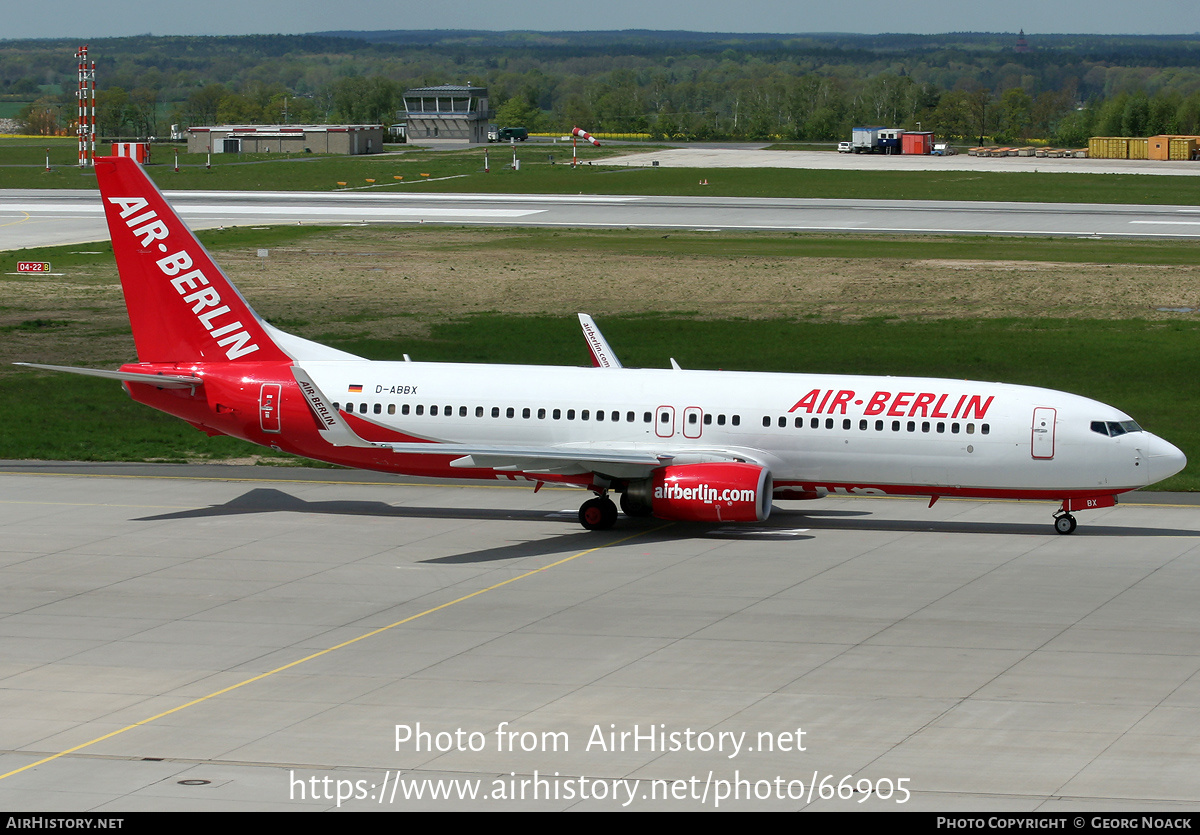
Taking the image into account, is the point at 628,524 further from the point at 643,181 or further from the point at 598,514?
the point at 643,181

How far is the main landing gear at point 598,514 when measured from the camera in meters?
39.6

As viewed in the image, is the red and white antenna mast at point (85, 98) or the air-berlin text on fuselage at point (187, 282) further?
the red and white antenna mast at point (85, 98)

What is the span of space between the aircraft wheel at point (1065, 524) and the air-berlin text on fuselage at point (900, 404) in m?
3.66

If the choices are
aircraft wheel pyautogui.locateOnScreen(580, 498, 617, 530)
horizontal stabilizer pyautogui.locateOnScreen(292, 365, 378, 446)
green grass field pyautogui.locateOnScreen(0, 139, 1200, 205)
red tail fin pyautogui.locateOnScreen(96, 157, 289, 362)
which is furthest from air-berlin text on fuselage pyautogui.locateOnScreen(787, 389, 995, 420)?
green grass field pyautogui.locateOnScreen(0, 139, 1200, 205)

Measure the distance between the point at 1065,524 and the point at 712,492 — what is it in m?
9.42

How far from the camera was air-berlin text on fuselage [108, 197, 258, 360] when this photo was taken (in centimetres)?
4150

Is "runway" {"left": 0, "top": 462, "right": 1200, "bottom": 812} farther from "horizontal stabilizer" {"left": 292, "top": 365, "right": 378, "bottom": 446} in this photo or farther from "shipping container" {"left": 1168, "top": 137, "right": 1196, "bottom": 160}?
"shipping container" {"left": 1168, "top": 137, "right": 1196, "bottom": 160}

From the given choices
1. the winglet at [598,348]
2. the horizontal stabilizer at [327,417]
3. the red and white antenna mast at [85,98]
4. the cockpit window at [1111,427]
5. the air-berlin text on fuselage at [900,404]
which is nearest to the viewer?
the horizontal stabilizer at [327,417]

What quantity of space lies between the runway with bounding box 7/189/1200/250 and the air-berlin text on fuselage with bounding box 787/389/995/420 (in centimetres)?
7039

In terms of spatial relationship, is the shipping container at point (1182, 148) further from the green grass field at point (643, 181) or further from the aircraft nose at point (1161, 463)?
the aircraft nose at point (1161, 463)

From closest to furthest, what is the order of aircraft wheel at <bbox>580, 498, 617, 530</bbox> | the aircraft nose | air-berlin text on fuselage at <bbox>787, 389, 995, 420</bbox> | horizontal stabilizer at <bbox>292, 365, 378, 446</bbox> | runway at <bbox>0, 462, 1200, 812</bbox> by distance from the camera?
1. runway at <bbox>0, 462, 1200, 812</bbox>
2. horizontal stabilizer at <bbox>292, 365, 378, 446</bbox>
3. the aircraft nose
4. air-berlin text on fuselage at <bbox>787, 389, 995, 420</bbox>
5. aircraft wheel at <bbox>580, 498, 617, 530</bbox>

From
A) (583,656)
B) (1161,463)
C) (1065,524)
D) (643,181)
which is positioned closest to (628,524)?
(1065,524)

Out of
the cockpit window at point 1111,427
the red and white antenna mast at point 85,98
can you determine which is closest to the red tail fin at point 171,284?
the cockpit window at point 1111,427

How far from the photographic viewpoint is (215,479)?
152ft
